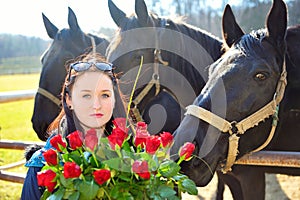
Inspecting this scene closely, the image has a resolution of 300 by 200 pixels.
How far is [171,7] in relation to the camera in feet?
44.7

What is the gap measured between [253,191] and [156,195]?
1359 millimetres

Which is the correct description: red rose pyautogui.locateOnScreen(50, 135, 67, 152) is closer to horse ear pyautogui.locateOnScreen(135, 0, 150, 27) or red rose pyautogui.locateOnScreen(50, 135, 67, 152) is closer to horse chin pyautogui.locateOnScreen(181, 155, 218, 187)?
horse chin pyautogui.locateOnScreen(181, 155, 218, 187)

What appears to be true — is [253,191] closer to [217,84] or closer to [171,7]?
[217,84]

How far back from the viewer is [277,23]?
5.77ft

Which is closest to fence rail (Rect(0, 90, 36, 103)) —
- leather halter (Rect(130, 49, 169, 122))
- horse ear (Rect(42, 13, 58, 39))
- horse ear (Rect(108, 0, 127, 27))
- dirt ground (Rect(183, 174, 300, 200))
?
horse ear (Rect(42, 13, 58, 39))

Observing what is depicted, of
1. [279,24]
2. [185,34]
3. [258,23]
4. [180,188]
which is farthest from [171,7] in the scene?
Answer: [180,188]

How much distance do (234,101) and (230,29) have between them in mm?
596

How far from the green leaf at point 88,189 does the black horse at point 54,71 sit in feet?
6.96

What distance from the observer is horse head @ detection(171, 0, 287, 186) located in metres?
1.63

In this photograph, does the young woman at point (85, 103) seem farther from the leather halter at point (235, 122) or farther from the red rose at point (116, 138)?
the leather halter at point (235, 122)

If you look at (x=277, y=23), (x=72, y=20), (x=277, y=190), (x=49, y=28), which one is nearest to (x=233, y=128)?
(x=277, y=23)

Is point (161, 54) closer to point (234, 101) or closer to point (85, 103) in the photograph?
point (234, 101)

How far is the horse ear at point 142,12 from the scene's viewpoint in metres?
2.59

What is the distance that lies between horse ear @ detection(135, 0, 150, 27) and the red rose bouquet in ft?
5.54
